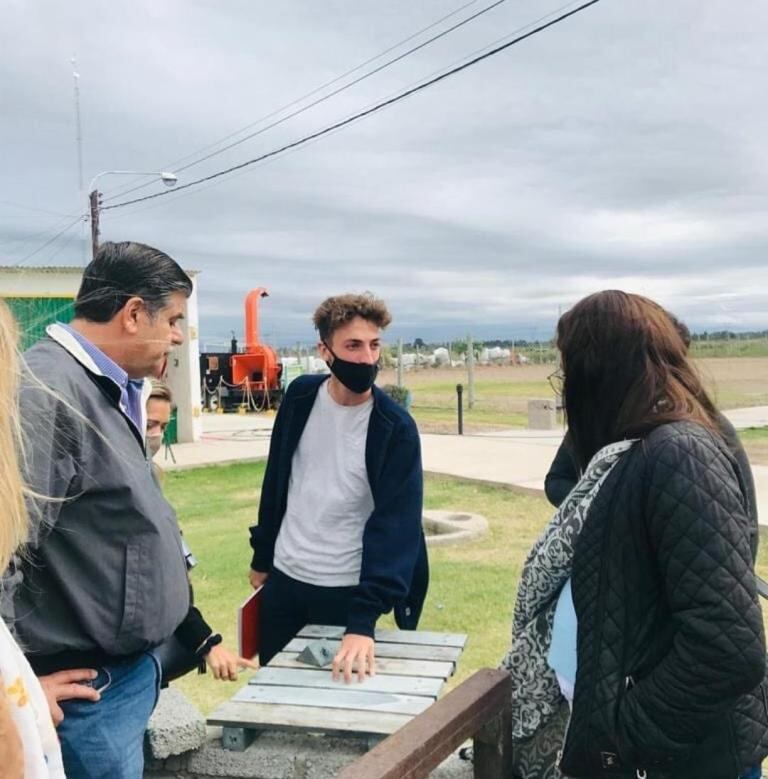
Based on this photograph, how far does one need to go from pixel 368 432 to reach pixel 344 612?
59cm

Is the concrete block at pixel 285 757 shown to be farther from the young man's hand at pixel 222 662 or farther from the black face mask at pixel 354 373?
the black face mask at pixel 354 373

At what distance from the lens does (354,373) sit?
2.72 metres

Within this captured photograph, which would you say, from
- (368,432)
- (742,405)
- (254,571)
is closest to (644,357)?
(368,432)

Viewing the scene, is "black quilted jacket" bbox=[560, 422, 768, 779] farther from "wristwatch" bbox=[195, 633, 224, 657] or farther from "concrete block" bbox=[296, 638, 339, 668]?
"wristwatch" bbox=[195, 633, 224, 657]

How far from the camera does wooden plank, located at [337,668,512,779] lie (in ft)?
5.02

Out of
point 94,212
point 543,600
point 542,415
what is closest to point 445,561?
point 543,600

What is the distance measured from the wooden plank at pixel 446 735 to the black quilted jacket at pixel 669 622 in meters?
0.21

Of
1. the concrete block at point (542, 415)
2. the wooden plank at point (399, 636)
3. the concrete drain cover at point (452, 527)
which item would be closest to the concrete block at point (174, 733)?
the wooden plank at point (399, 636)

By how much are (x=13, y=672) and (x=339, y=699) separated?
136cm

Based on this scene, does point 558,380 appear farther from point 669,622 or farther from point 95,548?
point 95,548

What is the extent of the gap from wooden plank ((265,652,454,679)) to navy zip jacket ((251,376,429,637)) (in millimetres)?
108

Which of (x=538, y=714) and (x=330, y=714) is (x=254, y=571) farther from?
(x=538, y=714)

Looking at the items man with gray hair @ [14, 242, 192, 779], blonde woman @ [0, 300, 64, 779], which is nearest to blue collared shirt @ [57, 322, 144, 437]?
man with gray hair @ [14, 242, 192, 779]

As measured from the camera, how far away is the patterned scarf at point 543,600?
1721 mm
